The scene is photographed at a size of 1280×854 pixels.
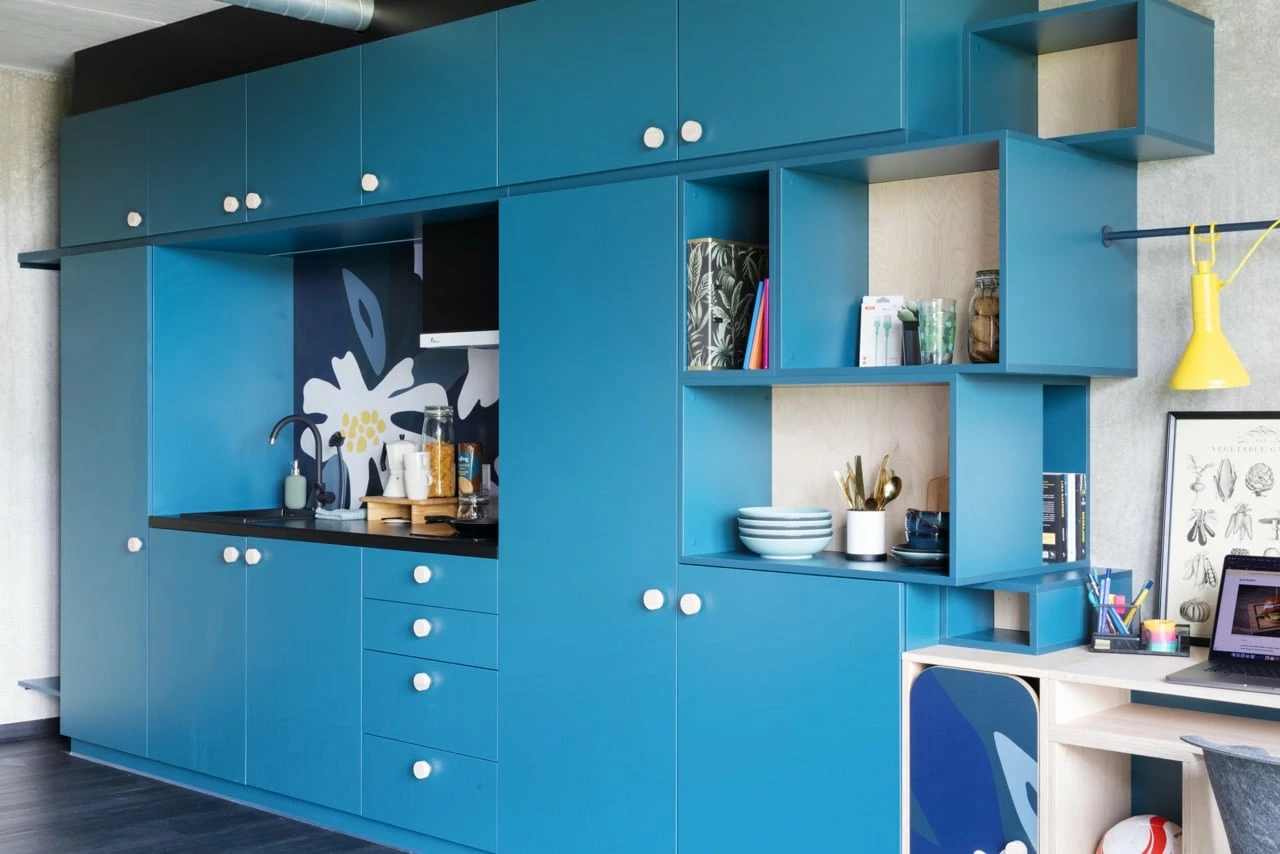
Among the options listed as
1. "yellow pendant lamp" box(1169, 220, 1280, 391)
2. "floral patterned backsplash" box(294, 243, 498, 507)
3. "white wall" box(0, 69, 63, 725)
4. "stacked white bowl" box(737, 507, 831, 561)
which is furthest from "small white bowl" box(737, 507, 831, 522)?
"white wall" box(0, 69, 63, 725)

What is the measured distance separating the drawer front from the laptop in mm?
1802

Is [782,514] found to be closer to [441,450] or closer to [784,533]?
[784,533]

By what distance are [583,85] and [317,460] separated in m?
2.02

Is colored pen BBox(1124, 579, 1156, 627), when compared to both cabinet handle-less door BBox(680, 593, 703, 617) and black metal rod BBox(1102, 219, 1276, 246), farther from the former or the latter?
cabinet handle-less door BBox(680, 593, 703, 617)

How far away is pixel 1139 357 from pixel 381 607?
2189 mm

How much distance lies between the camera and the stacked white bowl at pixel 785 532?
3.27 meters

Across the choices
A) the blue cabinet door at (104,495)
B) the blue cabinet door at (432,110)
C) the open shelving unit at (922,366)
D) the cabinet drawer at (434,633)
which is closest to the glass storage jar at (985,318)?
the open shelving unit at (922,366)

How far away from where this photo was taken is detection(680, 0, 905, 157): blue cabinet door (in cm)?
301

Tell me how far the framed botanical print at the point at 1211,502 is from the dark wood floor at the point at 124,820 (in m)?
2.32

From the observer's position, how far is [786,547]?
10.7 feet

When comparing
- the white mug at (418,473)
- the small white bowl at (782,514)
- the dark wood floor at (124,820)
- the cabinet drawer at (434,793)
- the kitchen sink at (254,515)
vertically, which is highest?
the white mug at (418,473)

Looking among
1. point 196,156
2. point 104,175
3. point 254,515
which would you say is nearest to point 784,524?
point 254,515

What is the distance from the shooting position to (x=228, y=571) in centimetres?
457

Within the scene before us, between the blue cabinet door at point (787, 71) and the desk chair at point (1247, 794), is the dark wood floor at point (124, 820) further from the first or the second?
the desk chair at point (1247, 794)
